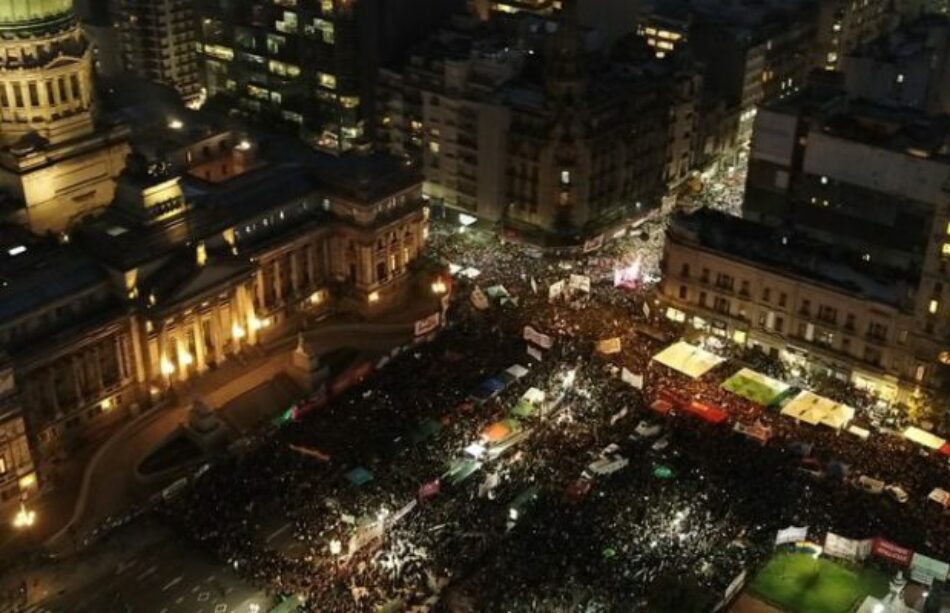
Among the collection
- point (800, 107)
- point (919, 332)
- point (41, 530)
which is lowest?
point (41, 530)

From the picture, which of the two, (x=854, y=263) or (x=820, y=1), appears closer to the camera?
(x=854, y=263)

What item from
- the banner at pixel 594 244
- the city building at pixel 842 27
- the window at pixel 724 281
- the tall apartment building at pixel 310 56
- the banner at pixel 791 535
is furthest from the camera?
the city building at pixel 842 27

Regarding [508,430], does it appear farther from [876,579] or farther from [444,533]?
[876,579]

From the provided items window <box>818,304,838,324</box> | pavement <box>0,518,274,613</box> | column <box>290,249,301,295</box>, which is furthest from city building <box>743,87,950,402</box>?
pavement <box>0,518,274,613</box>

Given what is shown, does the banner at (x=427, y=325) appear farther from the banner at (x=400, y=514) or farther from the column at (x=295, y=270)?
the banner at (x=400, y=514)

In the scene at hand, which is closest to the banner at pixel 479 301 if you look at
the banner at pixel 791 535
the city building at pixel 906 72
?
the banner at pixel 791 535

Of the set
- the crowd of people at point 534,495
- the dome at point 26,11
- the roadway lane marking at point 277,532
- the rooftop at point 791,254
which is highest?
the dome at point 26,11

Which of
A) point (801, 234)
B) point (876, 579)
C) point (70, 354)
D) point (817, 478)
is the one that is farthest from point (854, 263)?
point (70, 354)

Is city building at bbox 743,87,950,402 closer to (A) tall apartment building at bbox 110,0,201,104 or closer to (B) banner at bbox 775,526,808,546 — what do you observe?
(B) banner at bbox 775,526,808,546
